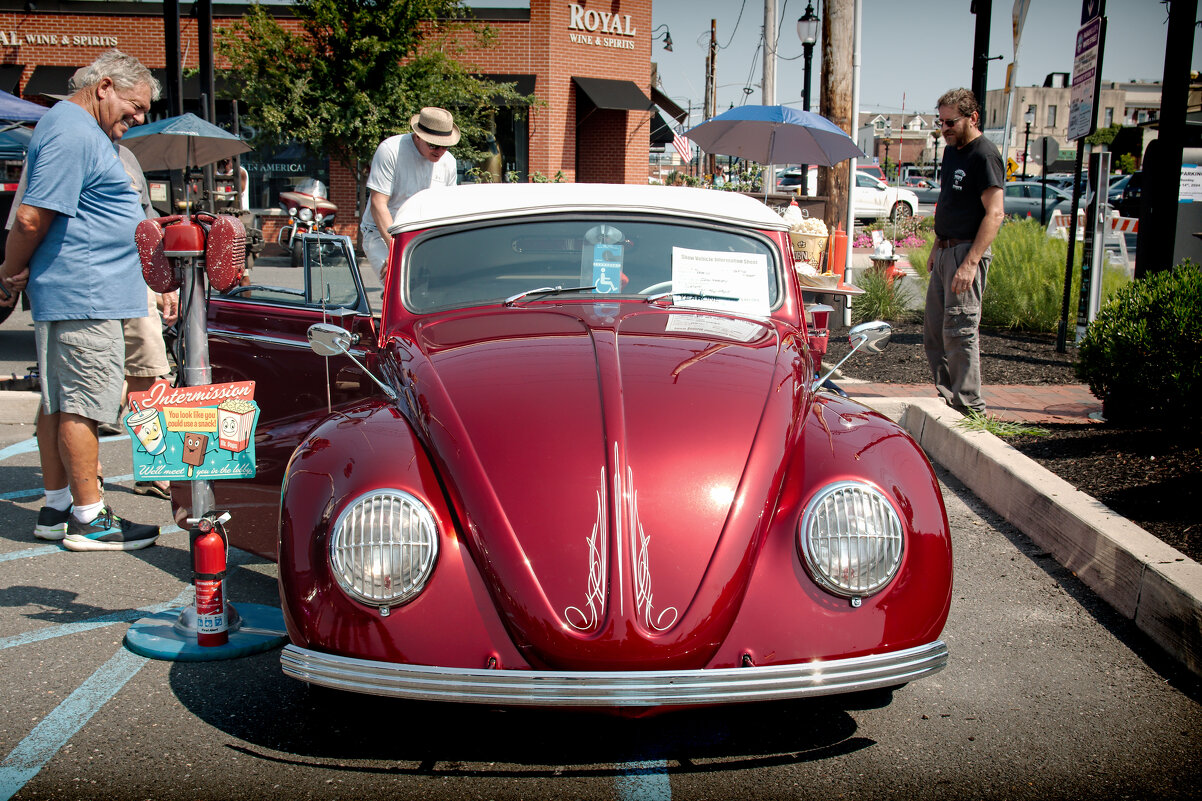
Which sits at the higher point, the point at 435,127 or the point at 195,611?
the point at 435,127

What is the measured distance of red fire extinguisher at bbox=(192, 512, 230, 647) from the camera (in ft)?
10.2

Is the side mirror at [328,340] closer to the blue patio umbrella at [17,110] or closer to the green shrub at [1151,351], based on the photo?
the green shrub at [1151,351]

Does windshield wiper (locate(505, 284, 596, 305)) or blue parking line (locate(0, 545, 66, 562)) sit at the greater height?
windshield wiper (locate(505, 284, 596, 305))

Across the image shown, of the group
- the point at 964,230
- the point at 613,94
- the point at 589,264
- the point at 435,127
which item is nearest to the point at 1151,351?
the point at 964,230

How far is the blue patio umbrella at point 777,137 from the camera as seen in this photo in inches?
375

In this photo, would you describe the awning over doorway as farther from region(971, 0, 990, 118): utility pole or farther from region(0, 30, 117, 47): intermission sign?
region(971, 0, 990, 118): utility pole

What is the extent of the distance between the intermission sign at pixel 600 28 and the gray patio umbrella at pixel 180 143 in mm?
14786

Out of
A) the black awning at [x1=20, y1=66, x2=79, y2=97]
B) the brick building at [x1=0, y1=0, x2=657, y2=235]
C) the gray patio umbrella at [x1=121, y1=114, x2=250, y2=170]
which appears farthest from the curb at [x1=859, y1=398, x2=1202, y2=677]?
the black awning at [x1=20, y1=66, x2=79, y2=97]

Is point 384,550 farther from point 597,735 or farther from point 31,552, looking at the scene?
point 31,552

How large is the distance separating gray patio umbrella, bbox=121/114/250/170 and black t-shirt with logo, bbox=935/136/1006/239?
7.10 meters

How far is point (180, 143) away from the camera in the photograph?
9.94 m

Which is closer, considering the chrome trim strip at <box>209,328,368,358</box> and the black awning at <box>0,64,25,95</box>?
the chrome trim strip at <box>209,328,368,358</box>

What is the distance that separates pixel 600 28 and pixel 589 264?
22.1 meters

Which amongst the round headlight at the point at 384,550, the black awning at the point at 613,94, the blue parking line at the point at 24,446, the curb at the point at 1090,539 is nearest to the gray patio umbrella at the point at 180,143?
the blue parking line at the point at 24,446
